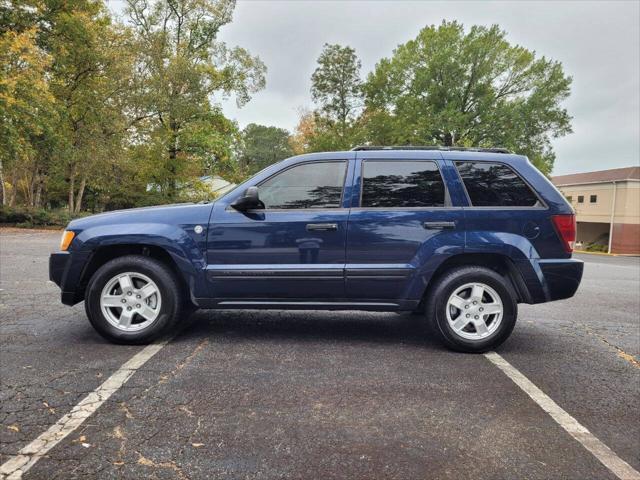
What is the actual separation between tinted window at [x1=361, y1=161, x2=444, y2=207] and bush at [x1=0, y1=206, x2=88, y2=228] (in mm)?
21806

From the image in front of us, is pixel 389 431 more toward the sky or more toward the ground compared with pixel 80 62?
more toward the ground

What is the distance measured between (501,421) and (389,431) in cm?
77

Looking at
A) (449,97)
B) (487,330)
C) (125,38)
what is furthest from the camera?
(449,97)

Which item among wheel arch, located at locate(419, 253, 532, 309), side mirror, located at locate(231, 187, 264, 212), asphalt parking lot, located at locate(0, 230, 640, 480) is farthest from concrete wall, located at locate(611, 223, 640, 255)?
side mirror, located at locate(231, 187, 264, 212)

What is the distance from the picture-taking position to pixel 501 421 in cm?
267

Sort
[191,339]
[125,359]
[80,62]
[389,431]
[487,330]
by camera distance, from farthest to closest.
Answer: [80,62] < [191,339] < [487,330] < [125,359] < [389,431]

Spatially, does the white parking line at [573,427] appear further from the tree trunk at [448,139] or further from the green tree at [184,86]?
the tree trunk at [448,139]

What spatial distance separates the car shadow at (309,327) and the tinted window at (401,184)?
142 centimetres

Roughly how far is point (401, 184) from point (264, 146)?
2709 inches

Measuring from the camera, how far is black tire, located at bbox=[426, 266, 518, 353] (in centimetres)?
382

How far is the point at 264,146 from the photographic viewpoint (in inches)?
2768

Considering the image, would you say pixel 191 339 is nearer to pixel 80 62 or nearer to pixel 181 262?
pixel 181 262

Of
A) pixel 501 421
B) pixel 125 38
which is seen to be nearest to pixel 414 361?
pixel 501 421

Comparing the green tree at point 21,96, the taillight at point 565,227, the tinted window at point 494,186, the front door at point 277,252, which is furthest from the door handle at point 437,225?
the green tree at point 21,96
